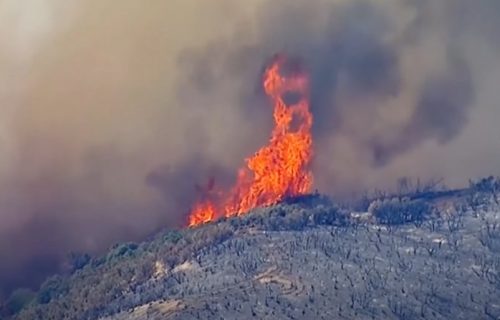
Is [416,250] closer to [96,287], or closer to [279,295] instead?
[279,295]

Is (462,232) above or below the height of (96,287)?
below

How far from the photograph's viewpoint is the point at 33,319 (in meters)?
197

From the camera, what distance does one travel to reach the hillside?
154875mm

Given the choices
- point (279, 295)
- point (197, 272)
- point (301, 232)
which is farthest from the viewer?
point (301, 232)

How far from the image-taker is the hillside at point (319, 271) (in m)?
155

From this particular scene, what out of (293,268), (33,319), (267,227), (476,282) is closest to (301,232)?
(267,227)

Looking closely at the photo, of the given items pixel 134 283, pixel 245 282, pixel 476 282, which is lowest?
pixel 476 282

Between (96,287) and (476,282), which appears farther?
(96,287)

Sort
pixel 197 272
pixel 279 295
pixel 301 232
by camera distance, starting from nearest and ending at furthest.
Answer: pixel 279 295 < pixel 197 272 < pixel 301 232

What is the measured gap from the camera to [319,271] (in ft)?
547

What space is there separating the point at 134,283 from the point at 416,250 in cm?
4479

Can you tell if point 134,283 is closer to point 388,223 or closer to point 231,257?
point 231,257

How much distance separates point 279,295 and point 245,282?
7764 millimetres

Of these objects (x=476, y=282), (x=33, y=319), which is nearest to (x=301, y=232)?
(x=476, y=282)
